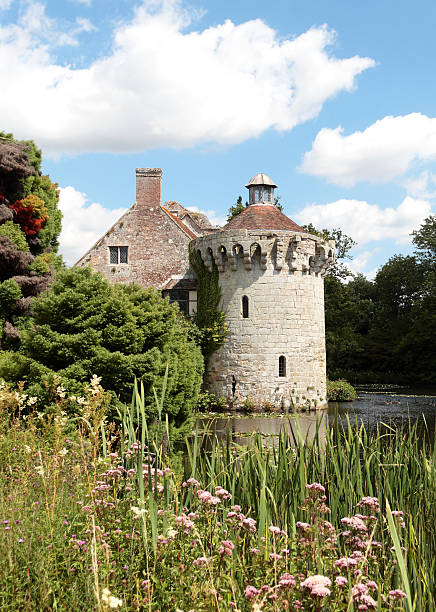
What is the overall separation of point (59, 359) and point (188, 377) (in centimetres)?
344

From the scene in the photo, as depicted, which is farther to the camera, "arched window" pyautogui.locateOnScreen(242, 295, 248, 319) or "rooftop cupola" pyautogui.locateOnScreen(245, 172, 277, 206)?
"rooftop cupola" pyautogui.locateOnScreen(245, 172, 277, 206)

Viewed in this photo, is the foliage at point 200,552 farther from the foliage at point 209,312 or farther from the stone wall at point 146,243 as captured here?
the stone wall at point 146,243

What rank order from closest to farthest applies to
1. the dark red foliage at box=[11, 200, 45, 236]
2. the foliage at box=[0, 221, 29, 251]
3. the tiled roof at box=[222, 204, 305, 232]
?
the foliage at box=[0, 221, 29, 251] → the dark red foliage at box=[11, 200, 45, 236] → the tiled roof at box=[222, 204, 305, 232]

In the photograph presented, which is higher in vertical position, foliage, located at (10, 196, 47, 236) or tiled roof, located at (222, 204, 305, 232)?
tiled roof, located at (222, 204, 305, 232)

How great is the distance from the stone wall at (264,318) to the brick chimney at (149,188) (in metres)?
4.47

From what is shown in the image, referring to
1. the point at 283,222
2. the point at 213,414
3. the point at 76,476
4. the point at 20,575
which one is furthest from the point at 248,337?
the point at 20,575

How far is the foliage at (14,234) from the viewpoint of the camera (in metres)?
16.7

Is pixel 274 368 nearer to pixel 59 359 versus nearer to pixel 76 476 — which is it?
pixel 59 359

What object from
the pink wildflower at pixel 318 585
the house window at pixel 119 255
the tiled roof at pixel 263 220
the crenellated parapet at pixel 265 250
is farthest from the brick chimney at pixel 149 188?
the pink wildflower at pixel 318 585

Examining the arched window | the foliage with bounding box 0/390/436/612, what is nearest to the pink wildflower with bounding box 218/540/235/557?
the foliage with bounding box 0/390/436/612

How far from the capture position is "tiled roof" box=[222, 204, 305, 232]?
20361 mm

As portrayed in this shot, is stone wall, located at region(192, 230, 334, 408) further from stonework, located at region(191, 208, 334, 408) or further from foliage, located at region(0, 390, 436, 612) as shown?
foliage, located at region(0, 390, 436, 612)

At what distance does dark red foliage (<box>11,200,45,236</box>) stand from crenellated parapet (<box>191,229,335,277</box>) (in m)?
6.07

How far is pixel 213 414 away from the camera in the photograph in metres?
18.7
